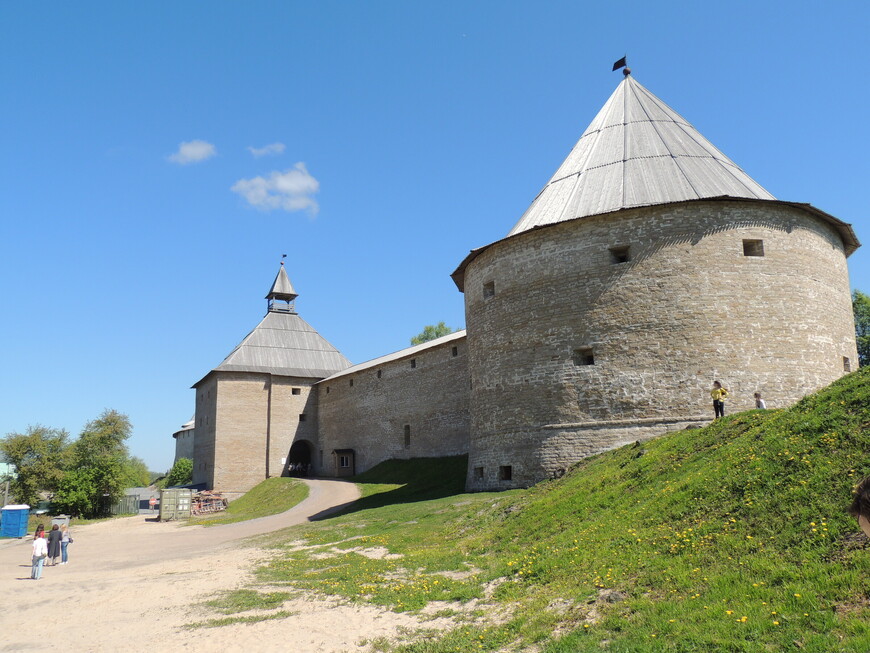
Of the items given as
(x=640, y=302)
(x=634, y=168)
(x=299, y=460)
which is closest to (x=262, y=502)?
(x=299, y=460)

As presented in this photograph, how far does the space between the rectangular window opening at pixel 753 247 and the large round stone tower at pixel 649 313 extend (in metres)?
0.03

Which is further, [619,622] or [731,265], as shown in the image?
[731,265]

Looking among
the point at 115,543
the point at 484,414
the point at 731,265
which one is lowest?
the point at 115,543

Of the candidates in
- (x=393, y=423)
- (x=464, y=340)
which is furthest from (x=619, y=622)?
(x=393, y=423)

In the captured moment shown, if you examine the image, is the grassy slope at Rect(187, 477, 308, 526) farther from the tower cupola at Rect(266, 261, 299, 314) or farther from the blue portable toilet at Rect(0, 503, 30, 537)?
the tower cupola at Rect(266, 261, 299, 314)

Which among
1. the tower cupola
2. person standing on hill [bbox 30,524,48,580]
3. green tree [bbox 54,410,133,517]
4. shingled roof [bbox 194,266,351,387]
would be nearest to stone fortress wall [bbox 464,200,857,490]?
person standing on hill [bbox 30,524,48,580]

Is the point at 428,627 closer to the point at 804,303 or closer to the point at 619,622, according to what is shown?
the point at 619,622

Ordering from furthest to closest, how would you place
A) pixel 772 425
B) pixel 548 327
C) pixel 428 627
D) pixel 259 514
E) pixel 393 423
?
pixel 393 423 < pixel 259 514 < pixel 548 327 < pixel 772 425 < pixel 428 627

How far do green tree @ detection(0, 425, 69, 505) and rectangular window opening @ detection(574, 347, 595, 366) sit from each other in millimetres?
27236

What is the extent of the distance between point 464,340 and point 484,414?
7.24 meters

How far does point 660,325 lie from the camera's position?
15.9 meters

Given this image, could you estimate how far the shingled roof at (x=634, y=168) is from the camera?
17469 millimetres

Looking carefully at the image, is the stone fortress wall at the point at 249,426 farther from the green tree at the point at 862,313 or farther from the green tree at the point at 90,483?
the green tree at the point at 862,313

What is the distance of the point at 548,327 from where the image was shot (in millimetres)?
17281
